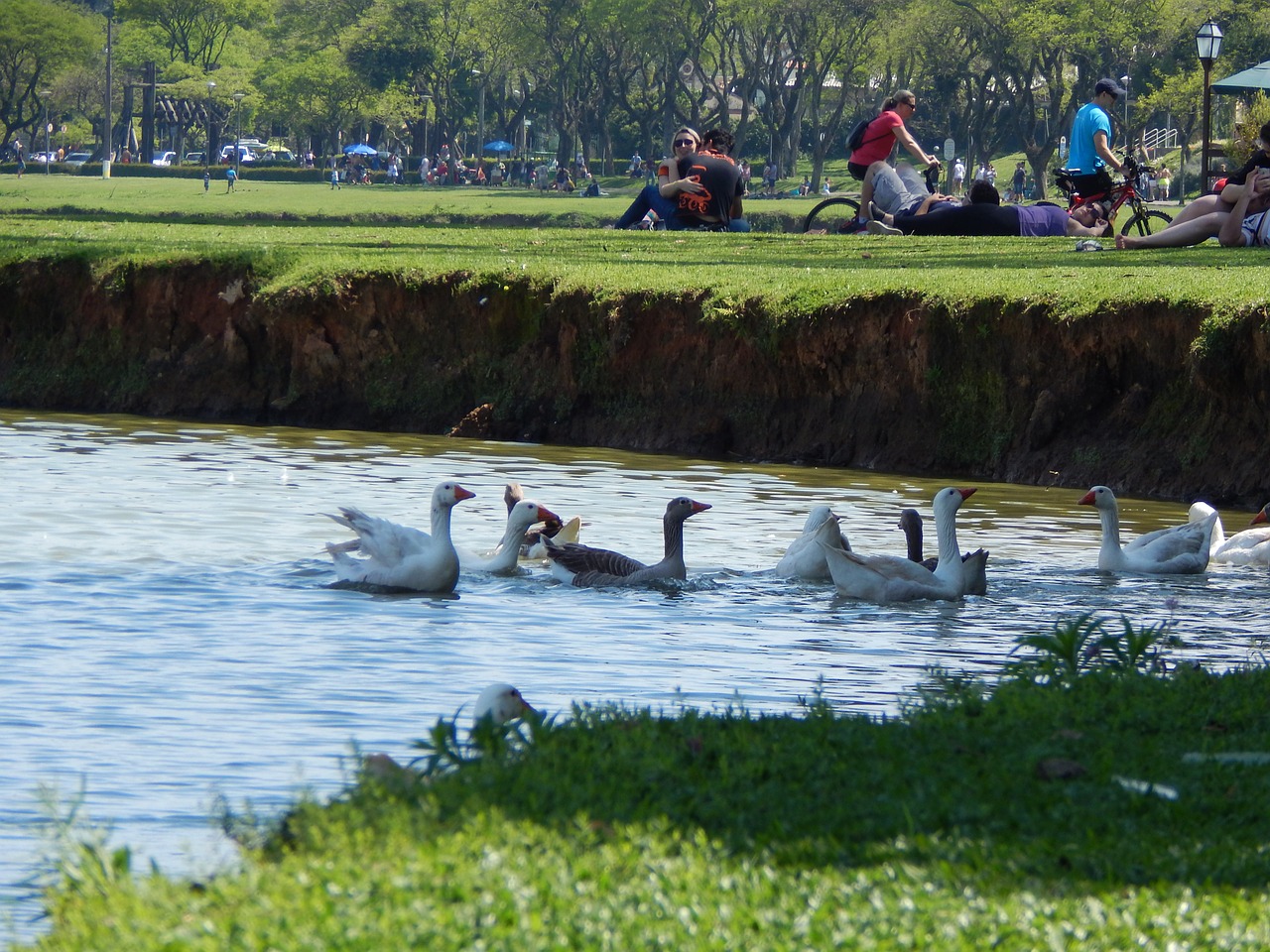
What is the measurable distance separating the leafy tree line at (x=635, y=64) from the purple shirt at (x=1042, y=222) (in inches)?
1934

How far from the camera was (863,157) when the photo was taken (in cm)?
2284

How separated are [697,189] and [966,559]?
46.8ft

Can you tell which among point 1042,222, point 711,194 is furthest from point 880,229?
point 711,194


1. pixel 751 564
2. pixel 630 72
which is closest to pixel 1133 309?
pixel 751 564

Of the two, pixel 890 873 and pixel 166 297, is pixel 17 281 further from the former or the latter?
pixel 890 873

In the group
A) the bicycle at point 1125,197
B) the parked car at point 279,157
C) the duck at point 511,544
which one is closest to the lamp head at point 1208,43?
the bicycle at point 1125,197

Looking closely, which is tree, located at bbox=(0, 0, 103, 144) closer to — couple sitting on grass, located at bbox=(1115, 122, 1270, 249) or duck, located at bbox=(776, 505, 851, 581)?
couple sitting on grass, located at bbox=(1115, 122, 1270, 249)

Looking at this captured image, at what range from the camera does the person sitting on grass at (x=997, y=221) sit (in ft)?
72.2

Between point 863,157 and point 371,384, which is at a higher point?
point 863,157

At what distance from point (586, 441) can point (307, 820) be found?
11.7 meters

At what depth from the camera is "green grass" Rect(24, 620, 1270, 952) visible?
13.6 ft

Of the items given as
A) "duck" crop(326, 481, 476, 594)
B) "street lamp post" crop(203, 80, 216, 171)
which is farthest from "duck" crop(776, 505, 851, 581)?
"street lamp post" crop(203, 80, 216, 171)

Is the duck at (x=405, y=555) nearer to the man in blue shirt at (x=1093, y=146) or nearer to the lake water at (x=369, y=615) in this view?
the lake water at (x=369, y=615)

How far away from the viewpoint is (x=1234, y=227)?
19031mm
